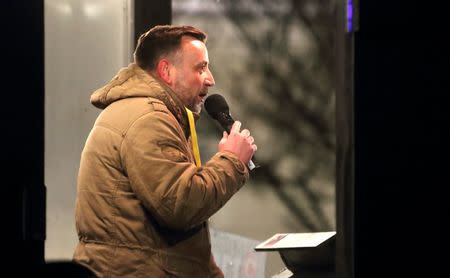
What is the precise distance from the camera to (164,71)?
12.8 feet

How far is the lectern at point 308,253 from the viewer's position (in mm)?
3678

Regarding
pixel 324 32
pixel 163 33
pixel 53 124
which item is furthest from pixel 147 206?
pixel 324 32

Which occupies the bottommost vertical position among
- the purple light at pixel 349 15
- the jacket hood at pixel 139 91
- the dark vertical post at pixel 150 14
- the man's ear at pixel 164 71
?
the jacket hood at pixel 139 91

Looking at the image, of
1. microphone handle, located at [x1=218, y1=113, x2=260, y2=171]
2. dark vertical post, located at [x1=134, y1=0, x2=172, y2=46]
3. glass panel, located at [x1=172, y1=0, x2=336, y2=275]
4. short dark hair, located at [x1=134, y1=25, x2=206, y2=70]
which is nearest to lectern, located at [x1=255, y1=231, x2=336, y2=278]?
microphone handle, located at [x1=218, y1=113, x2=260, y2=171]

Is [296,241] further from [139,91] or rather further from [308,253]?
[139,91]

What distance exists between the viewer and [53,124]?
16.5ft

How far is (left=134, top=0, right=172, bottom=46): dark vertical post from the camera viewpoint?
17.4ft

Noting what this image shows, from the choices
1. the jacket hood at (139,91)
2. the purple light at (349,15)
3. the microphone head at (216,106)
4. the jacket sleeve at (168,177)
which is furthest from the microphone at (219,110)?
the purple light at (349,15)

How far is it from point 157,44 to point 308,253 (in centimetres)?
106

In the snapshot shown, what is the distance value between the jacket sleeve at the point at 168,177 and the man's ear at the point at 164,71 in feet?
1.26
